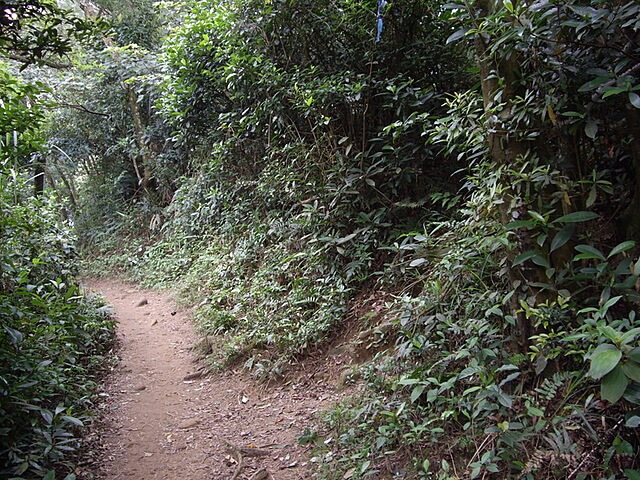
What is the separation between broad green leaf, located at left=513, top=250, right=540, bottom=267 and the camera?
2736 mm

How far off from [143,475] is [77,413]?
89cm

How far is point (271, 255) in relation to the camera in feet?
22.4

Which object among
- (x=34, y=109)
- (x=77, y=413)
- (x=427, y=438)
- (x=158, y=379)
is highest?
(x=34, y=109)

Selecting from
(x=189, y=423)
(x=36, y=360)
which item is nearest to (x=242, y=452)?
(x=189, y=423)

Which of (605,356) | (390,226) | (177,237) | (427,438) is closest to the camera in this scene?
(605,356)

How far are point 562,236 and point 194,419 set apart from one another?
3.84m

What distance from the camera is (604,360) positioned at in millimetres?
1947

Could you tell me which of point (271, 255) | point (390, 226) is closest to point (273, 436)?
Result: point (390, 226)

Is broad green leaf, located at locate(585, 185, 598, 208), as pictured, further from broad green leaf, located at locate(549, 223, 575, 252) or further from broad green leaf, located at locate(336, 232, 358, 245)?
broad green leaf, located at locate(336, 232, 358, 245)

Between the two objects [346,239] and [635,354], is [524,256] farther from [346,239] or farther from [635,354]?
[346,239]

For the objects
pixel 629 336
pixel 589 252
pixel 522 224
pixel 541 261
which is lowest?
pixel 629 336

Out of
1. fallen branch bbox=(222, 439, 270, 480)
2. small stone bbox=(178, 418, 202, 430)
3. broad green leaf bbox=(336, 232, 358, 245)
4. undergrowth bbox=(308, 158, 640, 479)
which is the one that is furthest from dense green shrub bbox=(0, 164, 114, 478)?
broad green leaf bbox=(336, 232, 358, 245)

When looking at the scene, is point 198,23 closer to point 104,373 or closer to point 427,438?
point 104,373

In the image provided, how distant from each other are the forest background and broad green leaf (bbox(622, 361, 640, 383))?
0.01 m
